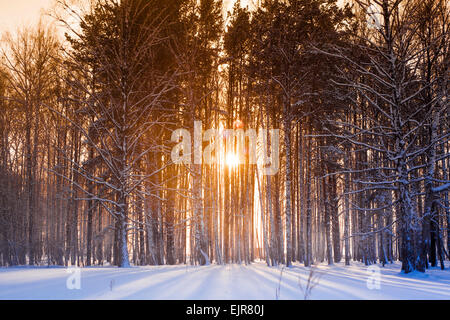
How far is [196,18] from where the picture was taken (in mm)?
14281

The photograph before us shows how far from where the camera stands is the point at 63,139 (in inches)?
784

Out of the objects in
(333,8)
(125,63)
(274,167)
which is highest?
(333,8)

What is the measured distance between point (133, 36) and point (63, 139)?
12299mm

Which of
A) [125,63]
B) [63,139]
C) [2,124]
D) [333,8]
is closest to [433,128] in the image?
[333,8]

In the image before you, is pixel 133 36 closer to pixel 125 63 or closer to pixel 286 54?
pixel 125 63

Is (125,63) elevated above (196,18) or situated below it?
below

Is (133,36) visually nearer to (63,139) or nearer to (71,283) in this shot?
(71,283)

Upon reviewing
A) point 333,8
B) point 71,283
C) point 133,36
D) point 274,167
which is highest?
point 333,8

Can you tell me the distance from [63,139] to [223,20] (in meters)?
12.1

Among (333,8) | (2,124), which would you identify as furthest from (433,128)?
(2,124)
